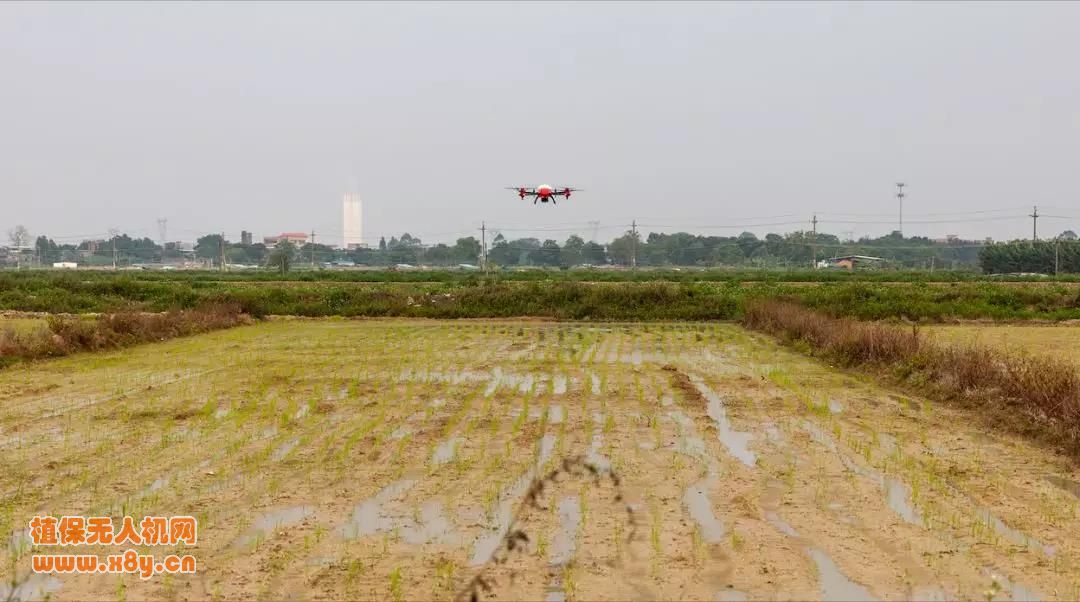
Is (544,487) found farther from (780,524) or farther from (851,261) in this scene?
(851,261)

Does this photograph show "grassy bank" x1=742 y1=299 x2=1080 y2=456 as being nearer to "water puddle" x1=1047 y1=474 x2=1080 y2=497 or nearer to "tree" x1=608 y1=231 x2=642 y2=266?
"water puddle" x1=1047 y1=474 x2=1080 y2=497

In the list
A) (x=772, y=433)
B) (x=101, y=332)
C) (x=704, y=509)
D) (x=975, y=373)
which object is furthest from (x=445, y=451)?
(x=101, y=332)

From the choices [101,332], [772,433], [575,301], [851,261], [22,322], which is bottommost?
[772,433]

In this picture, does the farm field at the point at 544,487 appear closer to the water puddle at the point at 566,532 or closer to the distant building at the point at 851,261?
the water puddle at the point at 566,532

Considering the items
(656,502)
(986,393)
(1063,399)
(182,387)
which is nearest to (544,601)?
(656,502)

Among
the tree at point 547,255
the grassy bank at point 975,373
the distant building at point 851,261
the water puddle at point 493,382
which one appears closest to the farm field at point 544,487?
the water puddle at point 493,382

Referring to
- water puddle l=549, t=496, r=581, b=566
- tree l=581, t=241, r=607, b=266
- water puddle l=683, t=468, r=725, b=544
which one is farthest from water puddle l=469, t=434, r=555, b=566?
tree l=581, t=241, r=607, b=266

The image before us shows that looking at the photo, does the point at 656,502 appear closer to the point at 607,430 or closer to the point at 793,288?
the point at 607,430
